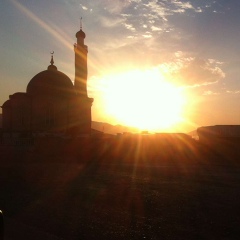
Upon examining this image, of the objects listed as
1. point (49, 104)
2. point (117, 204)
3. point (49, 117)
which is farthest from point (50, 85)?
point (117, 204)

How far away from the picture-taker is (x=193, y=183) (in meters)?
14.5

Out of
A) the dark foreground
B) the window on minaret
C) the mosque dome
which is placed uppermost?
the mosque dome

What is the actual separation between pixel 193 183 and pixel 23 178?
807 cm

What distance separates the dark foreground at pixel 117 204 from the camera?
7.70 meters

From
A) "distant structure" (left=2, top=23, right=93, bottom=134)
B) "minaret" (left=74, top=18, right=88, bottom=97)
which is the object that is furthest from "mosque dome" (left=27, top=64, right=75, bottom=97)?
"minaret" (left=74, top=18, right=88, bottom=97)

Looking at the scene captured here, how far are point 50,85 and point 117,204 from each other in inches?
1127

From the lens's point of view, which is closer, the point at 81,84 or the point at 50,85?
the point at 50,85

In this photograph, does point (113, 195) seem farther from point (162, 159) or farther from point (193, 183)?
point (162, 159)

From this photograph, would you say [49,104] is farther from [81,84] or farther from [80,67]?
[80,67]

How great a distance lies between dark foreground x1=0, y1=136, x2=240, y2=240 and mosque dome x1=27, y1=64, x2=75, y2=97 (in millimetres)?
18118

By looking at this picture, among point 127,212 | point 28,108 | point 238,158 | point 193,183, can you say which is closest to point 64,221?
point 127,212

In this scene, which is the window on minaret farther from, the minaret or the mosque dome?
the minaret

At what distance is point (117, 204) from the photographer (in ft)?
34.5

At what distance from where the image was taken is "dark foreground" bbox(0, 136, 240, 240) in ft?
25.3
